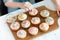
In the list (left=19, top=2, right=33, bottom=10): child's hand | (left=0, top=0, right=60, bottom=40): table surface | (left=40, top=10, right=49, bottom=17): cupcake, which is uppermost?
(left=19, top=2, right=33, bottom=10): child's hand

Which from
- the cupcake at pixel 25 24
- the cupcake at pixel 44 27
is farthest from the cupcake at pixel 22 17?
the cupcake at pixel 44 27

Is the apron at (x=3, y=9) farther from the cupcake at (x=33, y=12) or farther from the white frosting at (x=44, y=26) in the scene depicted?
the white frosting at (x=44, y=26)

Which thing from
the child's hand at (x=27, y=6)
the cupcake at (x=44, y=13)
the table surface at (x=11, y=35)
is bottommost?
the table surface at (x=11, y=35)

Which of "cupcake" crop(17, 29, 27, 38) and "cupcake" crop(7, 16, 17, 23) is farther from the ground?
"cupcake" crop(7, 16, 17, 23)

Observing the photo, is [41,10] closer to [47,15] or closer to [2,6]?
[47,15]

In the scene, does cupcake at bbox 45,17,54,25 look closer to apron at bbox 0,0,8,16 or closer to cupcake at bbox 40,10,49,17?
cupcake at bbox 40,10,49,17

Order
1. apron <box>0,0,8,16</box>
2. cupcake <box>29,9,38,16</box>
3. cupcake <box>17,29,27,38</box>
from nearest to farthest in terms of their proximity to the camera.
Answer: cupcake <box>17,29,27,38</box>
cupcake <box>29,9,38,16</box>
apron <box>0,0,8,16</box>

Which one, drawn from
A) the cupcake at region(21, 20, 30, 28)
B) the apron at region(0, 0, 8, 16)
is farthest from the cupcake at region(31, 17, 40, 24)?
the apron at region(0, 0, 8, 16)

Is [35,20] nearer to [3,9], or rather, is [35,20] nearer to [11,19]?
[11,19]

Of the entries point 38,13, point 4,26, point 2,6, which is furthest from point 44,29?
point 2,6

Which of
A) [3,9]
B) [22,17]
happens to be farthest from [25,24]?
[3,9]

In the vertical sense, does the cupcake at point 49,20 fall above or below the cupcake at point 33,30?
above
